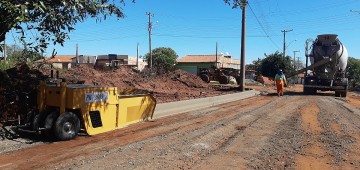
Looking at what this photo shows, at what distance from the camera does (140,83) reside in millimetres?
21219

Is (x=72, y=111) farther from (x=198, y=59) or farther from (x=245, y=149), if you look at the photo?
(x=198, y=59)

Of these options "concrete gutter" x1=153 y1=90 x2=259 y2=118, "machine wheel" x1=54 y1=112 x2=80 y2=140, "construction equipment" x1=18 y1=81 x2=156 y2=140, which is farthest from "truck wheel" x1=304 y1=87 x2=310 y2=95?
"machine wheel" x1=54 y1=112 x2=80 y2=140

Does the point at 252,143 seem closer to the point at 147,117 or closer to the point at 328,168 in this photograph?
the point at 328,168

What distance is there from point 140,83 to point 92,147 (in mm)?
13791

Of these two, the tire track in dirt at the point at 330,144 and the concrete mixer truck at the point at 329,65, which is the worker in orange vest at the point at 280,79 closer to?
the concrete mixer truck at the point at 329,65

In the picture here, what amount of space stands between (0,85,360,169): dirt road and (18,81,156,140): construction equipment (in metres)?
0.28

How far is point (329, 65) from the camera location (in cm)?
2556

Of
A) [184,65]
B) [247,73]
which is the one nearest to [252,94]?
[247,73]

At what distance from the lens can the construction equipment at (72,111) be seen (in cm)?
817

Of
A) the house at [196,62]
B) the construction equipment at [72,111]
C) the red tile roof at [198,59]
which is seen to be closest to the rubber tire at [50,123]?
the construction equipment at [72,111]

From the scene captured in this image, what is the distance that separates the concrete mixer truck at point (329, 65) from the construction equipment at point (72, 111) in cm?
1933

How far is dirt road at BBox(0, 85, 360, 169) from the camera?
628cm

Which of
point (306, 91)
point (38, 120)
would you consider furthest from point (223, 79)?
point (38, 120)

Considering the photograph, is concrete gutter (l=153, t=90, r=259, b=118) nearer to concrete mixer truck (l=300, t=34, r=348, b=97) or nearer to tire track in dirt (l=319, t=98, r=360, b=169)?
tire track in dirt (l=319, t=98, r=360, b=169)
